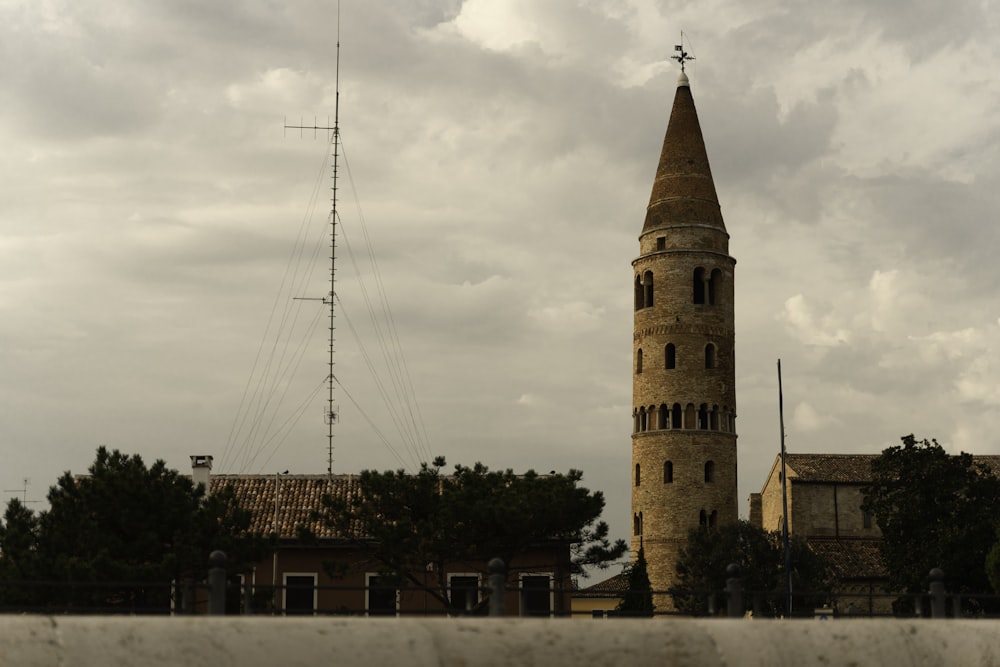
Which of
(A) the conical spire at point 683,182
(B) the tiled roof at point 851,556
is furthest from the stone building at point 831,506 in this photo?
(A) the conical spire at point 683,182

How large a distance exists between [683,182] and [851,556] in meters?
22.1

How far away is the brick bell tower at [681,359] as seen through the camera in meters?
67.0

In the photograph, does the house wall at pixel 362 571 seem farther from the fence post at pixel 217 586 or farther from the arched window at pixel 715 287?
the arched window at pixel 715 287

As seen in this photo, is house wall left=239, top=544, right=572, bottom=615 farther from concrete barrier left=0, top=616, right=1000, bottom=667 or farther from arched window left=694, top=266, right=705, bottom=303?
arched window left=694, top=266, right=705, bottom=303

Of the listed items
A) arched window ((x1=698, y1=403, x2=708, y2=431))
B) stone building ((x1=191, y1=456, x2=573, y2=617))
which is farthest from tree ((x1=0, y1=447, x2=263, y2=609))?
arched window ((x1=698, y1=403, x2=708, y2=431))

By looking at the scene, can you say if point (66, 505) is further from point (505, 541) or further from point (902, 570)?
point (902, 570)

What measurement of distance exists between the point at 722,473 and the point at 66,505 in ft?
145

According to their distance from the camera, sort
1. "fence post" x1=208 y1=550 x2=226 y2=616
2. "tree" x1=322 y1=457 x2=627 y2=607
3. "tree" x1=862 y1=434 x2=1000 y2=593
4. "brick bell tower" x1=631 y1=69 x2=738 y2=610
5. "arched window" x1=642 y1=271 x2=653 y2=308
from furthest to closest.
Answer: "arched window" x1=642 y1=271 x2=653 y2=308 < "brick bell tower" x1=631 y1=69 x2=738 y2=610 < "tree" x1=862 y1=434 x2=1000 y2=593 < "tree" x1=322 y1=457 x2=627 y2=607 < "fence post" x1=208 y1=550 x2=226 y2=616

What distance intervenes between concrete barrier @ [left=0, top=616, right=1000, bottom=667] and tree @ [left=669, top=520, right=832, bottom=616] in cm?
4548

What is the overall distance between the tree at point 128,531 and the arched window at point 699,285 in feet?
142

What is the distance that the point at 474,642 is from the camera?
340 inches

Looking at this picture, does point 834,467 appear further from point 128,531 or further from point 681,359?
point 128,531

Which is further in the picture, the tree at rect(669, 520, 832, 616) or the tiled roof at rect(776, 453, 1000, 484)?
the tiled roof at rect(776, 453, 1000, 484)

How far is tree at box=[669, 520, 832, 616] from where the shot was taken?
56891 millimetres
